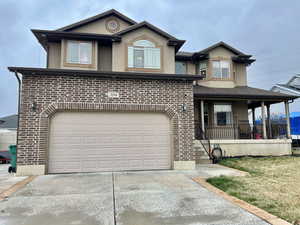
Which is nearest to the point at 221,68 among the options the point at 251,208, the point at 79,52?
the point at 79,52

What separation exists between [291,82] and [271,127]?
18742 millimetres

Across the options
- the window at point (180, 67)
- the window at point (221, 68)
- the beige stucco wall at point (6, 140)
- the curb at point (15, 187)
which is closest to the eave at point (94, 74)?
the curb at point (15, 187)

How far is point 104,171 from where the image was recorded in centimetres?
765

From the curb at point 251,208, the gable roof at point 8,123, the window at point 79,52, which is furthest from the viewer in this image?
the gable roof at point 8,123

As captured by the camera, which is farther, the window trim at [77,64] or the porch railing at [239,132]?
the porch railing at [239,132]

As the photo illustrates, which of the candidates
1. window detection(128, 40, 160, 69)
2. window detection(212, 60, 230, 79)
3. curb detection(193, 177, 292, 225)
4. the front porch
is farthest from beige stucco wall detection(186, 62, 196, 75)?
curb detection(193, 177, 292, 225)

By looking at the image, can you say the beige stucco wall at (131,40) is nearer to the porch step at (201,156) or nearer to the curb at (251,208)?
the porch step at (201,156)

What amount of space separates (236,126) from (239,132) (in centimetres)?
52

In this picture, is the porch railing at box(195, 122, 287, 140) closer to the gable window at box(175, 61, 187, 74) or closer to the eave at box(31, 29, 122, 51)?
the gable window at box(175, 61, 187, 74)

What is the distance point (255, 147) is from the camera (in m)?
11.7

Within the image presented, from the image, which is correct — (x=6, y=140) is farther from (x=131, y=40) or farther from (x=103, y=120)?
(x=131, y=40)

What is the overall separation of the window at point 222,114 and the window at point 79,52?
877cm

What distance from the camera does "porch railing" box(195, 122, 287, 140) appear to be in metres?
12.4

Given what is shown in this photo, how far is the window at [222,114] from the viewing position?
43.9ft
